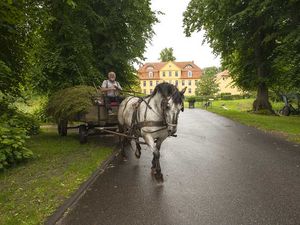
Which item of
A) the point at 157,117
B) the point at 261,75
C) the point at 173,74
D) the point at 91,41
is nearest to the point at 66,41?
the point at 91,41

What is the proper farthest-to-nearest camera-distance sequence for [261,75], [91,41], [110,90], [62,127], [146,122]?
[261,75]
[91,41]
[62,127]
[110,90]
[146,122]

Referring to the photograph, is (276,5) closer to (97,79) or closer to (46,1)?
(97,79)

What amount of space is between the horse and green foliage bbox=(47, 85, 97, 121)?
8.19ft

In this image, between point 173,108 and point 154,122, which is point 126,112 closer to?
point 154,122

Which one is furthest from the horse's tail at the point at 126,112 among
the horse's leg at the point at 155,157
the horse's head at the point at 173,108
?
the horse's head at the point at 173,108

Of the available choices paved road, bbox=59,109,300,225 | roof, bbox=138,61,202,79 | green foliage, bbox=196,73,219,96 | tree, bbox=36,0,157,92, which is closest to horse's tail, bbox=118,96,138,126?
paved road, bbox=59,109,300,225

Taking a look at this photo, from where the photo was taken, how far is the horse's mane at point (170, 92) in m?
6.38

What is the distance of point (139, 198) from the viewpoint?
558 cm

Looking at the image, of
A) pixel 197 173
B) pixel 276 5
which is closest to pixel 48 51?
pixel 197 173

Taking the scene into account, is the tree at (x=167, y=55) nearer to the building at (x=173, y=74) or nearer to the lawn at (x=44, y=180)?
the building at (x=173, y=74)

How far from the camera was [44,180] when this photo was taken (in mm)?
6457

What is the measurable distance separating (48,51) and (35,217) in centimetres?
1006

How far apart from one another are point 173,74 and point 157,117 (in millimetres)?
86445

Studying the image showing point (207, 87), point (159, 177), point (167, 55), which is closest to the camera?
point (159, 177)
